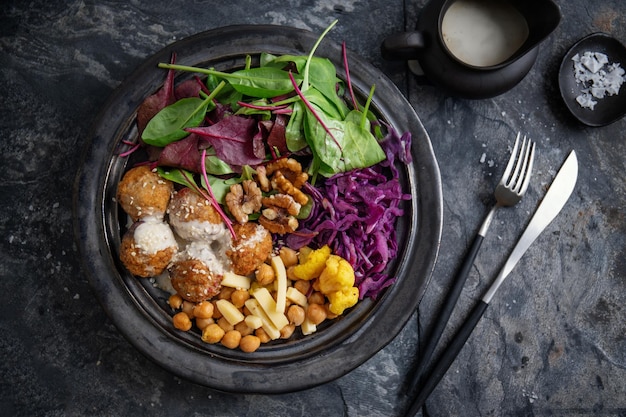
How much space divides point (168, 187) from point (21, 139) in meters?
0.77

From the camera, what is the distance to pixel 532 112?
2490mm

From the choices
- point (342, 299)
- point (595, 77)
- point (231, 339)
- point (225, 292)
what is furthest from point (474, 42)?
point (231, 339)

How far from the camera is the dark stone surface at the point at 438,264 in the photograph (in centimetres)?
231

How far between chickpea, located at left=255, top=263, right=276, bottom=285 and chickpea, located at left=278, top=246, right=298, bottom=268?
6 cm

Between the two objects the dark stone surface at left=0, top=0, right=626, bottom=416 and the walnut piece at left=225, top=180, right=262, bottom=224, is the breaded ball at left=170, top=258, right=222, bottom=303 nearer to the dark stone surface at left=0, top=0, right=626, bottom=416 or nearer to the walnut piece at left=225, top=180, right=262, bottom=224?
the walnut piece at left=225, top=180, right=262, bottom=224

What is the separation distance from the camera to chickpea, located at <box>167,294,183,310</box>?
2086 millimetres

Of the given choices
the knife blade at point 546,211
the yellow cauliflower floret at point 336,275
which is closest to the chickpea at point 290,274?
the yellow cauliflower floret at point 336,275

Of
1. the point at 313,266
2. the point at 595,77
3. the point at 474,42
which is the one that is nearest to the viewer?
the point at 313,266

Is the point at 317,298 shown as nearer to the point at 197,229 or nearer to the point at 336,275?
the point at 336,275

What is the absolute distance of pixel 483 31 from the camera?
218 cm

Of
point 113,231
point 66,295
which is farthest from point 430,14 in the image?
point 66,295

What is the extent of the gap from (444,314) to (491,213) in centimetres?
46

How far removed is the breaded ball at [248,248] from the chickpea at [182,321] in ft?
0.78

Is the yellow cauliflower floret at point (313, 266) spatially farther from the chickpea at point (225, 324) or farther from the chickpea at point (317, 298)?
the chickpea at point (225, 324)
